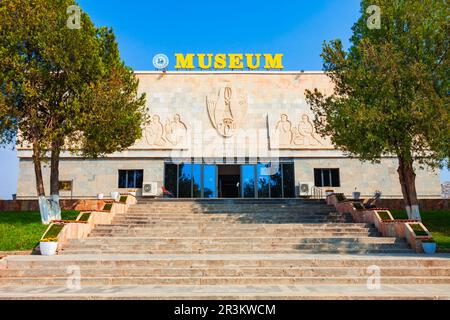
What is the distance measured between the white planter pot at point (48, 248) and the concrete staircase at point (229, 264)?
0.37 m

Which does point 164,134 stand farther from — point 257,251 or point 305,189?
point 257,251

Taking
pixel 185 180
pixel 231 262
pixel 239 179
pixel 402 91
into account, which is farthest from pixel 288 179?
pixel 231 262

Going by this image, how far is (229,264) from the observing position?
1120 cm

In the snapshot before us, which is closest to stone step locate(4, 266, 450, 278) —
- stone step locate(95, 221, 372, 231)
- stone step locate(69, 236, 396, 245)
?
stone step locate(69, 236, 396, 245)

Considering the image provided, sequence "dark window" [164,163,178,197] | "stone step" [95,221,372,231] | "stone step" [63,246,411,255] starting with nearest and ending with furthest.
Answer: "stone step" [63,246,411,255], "stone step" [95,221,372,231], "dark window" [164,163,178,197]

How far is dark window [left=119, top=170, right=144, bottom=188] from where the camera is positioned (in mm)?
30781

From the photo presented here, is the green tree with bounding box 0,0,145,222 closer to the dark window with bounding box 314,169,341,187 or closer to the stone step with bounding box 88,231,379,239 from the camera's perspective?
the stone step with bounding box 88,231,379,239

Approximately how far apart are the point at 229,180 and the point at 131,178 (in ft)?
26.3

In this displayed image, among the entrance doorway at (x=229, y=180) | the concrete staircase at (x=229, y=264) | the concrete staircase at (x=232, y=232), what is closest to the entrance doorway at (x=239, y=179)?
the entrance doorway at (x=229, y=180)

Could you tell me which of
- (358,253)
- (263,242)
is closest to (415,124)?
(358,253)

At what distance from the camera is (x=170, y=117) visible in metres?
31.5

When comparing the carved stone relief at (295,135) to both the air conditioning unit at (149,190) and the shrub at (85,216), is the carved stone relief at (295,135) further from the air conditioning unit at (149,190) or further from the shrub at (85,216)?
the shrub at (85,216)

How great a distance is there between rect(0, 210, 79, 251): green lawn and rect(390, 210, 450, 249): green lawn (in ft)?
51.7
